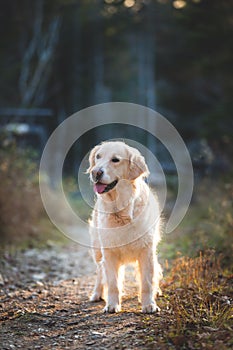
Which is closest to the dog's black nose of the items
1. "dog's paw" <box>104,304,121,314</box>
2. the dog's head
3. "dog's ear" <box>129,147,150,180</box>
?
the dog's head

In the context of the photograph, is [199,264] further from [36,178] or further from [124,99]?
[124,99]

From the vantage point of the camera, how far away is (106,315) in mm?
4293

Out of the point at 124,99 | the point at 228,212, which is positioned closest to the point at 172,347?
the point at 228,212

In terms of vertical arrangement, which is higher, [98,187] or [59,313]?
[98,187]

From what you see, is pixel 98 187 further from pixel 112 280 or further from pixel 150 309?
pixel 150 309

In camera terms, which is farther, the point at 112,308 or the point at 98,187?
the point at 112,308

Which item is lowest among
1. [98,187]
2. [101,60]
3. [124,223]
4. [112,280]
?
[101,60]

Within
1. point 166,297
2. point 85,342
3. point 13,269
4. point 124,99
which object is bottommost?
point 124,99

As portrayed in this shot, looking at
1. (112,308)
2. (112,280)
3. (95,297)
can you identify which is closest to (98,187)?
(112,280)

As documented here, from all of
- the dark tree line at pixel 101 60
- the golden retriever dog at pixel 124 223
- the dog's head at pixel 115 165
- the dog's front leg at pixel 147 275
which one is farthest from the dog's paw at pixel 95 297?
the dark tree line at pixel 101 60

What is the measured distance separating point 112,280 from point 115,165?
1.03 meters

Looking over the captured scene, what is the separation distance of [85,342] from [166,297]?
1.15 metres

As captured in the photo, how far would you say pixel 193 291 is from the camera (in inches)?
180

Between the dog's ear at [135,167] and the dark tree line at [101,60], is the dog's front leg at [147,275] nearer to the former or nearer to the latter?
the dog's ear at [135,167]
